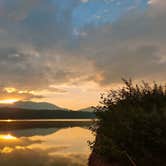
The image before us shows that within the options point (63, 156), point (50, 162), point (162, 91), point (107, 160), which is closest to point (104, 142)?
point (107, 160)

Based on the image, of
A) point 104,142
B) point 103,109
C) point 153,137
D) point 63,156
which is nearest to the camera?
point 153,137

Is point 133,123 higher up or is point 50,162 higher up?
point 133,123

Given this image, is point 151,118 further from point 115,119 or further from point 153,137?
point 115,119

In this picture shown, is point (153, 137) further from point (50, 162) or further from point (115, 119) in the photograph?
point (50, 162)

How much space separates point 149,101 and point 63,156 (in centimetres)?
1665

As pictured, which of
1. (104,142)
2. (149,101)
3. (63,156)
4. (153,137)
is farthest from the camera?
(63,156)

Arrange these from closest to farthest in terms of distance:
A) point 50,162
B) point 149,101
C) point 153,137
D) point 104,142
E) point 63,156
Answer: point 153,137
point 104,142
point 149,101
point 50,162
point 63,156

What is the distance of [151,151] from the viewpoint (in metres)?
13.6

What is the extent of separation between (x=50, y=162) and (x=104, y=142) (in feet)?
45.6

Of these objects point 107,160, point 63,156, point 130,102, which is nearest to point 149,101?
point 130,102

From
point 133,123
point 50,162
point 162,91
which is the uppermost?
point 162,91

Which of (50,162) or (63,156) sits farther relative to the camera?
(63,156)

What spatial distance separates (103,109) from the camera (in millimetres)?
16719

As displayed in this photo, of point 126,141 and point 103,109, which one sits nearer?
point 126,141
